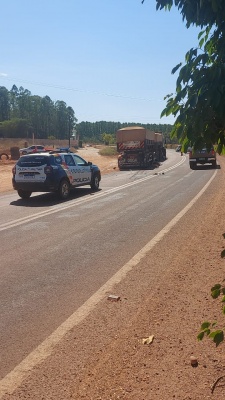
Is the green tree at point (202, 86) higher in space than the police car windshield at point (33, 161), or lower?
higher

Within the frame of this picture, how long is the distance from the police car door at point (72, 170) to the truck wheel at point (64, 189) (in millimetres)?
378

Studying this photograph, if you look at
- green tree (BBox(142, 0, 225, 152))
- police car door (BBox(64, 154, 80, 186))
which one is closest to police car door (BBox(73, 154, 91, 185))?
police car door (BBox(64, 154, 80, 186))

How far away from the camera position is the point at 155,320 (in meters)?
4.55

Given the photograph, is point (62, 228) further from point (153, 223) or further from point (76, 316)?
point (76, 316)

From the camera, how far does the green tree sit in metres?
2.47

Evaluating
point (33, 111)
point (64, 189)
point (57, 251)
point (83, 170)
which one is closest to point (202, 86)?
point (57, 251)

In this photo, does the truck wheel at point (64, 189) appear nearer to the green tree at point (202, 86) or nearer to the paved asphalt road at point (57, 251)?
the paved asphalt road at point (57, 251)

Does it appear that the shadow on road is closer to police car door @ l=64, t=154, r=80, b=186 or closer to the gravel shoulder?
police car door @ l=64, t=154, r=80, b=186

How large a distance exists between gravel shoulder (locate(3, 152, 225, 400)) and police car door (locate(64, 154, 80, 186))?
1002 centimetres

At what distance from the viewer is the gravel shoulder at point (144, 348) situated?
3.21m

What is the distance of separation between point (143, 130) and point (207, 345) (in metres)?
32.0

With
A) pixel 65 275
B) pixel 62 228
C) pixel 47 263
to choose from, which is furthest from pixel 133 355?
pixel 62 228

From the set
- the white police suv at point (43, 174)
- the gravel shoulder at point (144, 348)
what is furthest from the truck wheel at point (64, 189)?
the gravel shoulder at point (144, 348)

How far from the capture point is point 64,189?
15.9m
